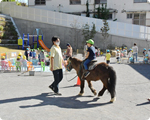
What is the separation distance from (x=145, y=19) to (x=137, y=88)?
86.1 ft

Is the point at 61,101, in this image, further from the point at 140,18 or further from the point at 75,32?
the point at 140,18

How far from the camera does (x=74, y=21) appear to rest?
2812 centimetres

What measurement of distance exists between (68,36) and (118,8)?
9.86 meters

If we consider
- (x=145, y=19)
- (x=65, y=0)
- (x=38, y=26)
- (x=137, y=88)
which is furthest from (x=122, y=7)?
(x=137, y=88)

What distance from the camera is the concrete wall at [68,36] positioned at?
2733cm

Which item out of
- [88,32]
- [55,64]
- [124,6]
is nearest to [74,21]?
[88,32]

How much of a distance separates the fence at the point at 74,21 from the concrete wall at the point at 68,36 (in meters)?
0.54

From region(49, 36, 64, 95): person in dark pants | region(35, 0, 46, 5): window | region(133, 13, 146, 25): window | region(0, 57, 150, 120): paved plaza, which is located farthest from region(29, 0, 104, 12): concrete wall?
region(49, 36, 64, 95): person in dark pants

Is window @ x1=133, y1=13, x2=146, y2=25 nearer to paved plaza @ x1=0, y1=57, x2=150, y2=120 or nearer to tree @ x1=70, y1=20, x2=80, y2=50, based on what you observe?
tree @ x1=70, y1=20, x2=80, y2=50

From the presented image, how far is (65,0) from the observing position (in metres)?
33.9

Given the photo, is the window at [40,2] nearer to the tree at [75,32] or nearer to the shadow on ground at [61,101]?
the tree at [75,32]

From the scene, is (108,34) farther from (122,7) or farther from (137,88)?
(137,88)

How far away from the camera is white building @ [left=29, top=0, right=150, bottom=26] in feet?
106

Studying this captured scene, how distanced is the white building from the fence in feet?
17.9
